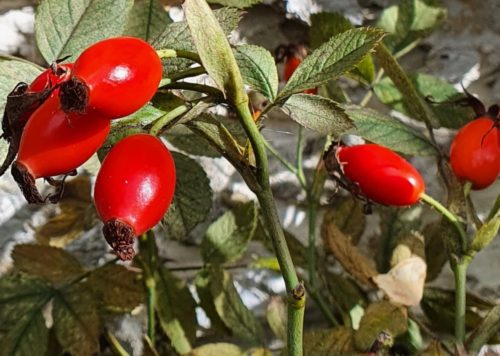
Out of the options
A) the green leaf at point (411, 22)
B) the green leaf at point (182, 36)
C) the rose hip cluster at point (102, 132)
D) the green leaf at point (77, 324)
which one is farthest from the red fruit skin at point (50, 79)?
the green leaf at point (411, 22)

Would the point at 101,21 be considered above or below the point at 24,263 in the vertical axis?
above

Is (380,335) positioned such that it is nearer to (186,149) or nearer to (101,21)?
(186,149)

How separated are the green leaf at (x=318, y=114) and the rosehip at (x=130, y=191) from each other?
11cm

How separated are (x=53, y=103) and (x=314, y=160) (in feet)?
2.08

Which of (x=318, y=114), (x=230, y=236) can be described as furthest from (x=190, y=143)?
(x=318, y=114)

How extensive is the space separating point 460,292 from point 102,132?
446mm

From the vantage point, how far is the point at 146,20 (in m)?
0.85

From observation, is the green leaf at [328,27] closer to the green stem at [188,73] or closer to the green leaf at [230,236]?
the green leaf at [230,236]

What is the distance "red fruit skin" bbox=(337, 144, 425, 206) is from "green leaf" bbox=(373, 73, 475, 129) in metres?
0.16

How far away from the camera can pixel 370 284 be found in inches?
36.4

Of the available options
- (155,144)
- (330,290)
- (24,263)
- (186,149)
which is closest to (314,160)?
(330,290)

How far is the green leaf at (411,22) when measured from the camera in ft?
3.47

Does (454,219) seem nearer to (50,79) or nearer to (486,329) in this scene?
(486,329)

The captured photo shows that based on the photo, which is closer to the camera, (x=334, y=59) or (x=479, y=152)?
(x=334, y=59)
